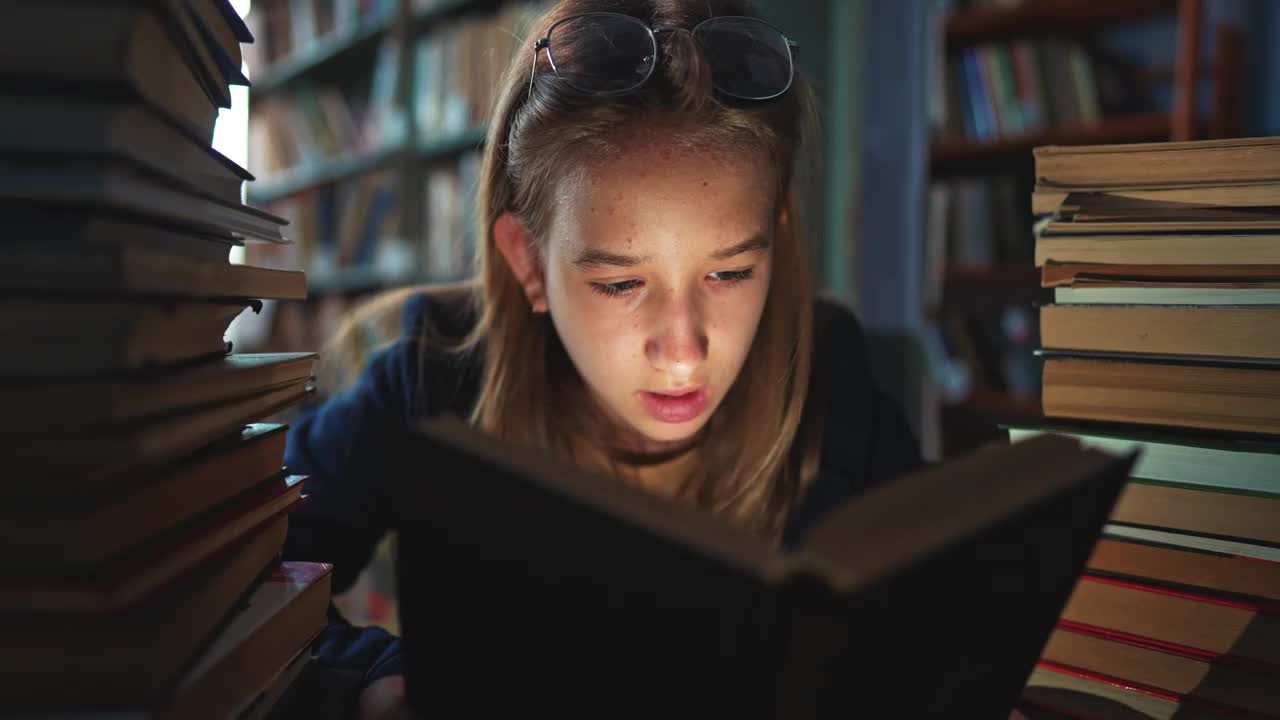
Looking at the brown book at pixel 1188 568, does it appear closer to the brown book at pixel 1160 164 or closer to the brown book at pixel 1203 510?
the brown book at pixel 1203 510

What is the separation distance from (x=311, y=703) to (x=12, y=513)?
0.81 feet

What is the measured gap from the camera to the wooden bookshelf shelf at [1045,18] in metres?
2.08

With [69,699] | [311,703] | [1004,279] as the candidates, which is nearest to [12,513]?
[69,699]

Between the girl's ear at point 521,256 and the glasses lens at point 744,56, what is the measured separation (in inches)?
10.5

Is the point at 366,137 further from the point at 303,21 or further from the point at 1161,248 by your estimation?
the point at 1161,248

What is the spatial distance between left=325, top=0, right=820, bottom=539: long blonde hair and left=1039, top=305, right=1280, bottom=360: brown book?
35 centimetres

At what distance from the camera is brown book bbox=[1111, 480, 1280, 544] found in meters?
0.51

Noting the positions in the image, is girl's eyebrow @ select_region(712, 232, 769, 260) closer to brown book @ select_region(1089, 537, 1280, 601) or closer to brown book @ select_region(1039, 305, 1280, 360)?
brown book @ select_region(1039, 305, 1280, 360)

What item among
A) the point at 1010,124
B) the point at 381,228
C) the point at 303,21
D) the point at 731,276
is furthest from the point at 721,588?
the point at 303,21

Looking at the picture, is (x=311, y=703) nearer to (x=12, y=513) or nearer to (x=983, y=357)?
(x=12, y=513)

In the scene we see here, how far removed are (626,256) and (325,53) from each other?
8.78 feet

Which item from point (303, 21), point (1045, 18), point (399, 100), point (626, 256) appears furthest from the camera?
point (303, 21)

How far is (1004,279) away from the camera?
2240 mm

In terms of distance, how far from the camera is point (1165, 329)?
54 cm
